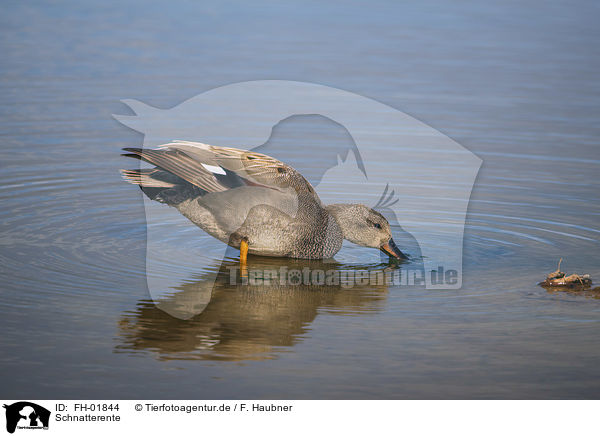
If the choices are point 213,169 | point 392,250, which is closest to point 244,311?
point 213,169

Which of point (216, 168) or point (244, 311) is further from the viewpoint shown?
point (216, 168)

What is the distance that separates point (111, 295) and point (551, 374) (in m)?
3.57

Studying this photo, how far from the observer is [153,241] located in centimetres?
964

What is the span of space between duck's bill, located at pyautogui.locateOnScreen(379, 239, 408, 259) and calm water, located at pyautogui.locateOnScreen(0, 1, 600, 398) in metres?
0.33

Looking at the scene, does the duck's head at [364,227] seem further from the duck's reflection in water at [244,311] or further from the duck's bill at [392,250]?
the duck's reflection in water at [244,311]

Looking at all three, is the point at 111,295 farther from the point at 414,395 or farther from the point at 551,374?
the point at 551,374

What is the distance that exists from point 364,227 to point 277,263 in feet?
3.19

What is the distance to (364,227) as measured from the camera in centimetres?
966

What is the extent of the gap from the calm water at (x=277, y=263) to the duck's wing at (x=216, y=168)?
30.4 inches

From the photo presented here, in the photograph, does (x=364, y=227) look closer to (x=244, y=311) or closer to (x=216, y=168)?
(x=216, y=168)

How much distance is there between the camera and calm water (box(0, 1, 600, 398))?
654 centimetres
